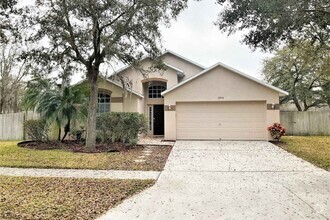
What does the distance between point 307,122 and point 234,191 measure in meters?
16.2

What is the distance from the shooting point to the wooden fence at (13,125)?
18.5m

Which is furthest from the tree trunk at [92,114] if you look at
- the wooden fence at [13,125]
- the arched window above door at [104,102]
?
the wooden fence at [13,125]

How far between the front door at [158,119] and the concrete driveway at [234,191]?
9.73 meters

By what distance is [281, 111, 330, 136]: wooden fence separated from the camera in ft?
68.0

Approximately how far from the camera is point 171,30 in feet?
46.2

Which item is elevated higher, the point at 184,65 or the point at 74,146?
the point at 184,65

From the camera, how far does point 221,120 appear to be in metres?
18.1

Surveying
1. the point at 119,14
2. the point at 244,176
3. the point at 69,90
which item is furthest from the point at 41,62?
the point at 244,176

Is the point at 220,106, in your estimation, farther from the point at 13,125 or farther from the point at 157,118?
the point at 13,125

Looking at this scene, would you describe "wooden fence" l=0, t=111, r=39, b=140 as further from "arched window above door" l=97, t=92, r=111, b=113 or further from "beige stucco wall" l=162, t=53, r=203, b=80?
"beige stucco wall" l=162, t=53, r=203, b=80

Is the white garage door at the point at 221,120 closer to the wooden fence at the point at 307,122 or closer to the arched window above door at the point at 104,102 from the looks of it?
the wooden fence at the point at 307,122

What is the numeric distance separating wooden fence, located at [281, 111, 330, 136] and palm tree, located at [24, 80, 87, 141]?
45.8 feet

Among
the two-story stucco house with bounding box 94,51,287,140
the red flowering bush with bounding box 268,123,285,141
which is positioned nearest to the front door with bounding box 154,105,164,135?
the two-story stucco house with bounding box 94,51,287,140

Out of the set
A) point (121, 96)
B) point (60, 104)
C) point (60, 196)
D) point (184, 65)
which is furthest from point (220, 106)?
point (60, 196)
